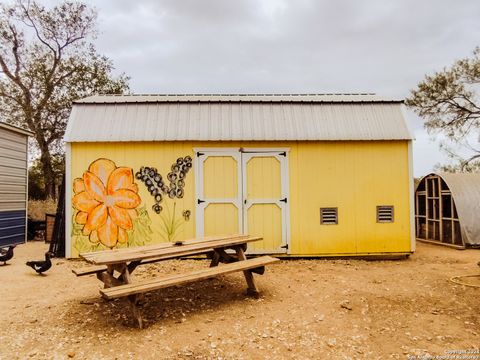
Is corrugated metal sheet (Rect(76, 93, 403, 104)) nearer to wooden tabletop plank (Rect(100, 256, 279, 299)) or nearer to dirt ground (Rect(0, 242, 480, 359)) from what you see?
dirt ground (Rect(0, 242, 480, 359))

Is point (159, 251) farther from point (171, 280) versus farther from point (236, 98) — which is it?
point (236, 98)

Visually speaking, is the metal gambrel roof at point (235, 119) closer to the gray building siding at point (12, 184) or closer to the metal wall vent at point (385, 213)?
the metal wall vent at point (385, 213)

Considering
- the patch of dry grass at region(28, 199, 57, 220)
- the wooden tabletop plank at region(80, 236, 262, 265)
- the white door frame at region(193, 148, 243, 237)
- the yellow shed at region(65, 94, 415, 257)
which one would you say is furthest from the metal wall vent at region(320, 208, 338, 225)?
the patch of dry grass at region(28, 199, 57, 220)

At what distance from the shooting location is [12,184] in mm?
11023

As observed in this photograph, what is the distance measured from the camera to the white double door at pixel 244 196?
314 inches

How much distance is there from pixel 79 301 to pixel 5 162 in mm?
7428

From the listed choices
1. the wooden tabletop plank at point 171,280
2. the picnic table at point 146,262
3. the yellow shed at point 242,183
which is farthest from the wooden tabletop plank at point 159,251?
the yellow shed at point 242,183

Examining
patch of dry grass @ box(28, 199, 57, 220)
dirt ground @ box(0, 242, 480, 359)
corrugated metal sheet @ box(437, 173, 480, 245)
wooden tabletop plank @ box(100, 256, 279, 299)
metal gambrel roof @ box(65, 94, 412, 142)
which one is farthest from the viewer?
patch of dry grass @ box(28, 199, 57, 220)

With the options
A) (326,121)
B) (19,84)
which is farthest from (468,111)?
(19,84)

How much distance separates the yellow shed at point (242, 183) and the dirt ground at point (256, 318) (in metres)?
1.30

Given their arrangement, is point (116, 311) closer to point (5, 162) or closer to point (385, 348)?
point (385, 348)

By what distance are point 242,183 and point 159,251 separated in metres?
3.41

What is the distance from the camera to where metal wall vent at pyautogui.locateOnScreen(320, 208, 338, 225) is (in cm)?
807

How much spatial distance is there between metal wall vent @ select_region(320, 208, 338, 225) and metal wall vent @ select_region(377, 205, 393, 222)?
0.96m
